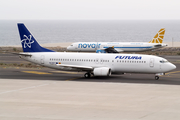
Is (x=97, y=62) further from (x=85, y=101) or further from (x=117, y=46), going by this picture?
(x=117, y=46)

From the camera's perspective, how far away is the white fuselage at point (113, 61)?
3991 cm

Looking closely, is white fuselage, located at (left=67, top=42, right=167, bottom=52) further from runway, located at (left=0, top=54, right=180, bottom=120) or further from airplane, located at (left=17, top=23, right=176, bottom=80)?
runway, located at (left=0, top=54, right=180, bottom=120)

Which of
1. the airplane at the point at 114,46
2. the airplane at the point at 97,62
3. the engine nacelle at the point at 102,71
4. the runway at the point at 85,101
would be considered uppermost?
the airplane at the point at 114,46

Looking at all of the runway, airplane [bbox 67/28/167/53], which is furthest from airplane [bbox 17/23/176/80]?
airplane [bbox 67/28/167/53]

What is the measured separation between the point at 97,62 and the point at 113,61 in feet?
7.57

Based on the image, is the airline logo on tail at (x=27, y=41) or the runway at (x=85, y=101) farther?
the airline logo on tail at (x=27, y=41)

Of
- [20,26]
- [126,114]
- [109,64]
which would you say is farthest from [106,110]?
[20,26]

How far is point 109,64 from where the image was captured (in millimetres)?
41312

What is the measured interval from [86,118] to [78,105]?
12.9ft

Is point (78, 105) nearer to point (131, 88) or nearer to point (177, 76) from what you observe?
point (131, 88)

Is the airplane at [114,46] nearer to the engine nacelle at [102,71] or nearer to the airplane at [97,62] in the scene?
the airplane at [97,62]

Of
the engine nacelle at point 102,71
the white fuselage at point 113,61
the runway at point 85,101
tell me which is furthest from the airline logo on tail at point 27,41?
the engine nacelle at point 102,71

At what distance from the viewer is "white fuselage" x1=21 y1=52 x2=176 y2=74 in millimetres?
39906

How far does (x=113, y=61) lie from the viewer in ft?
135
